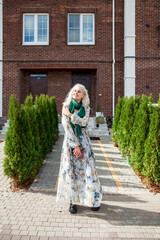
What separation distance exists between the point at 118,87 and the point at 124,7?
4.54 metres

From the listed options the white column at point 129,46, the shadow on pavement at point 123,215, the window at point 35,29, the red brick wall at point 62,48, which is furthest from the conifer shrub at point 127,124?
the window at point 35,29

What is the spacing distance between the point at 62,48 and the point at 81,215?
11646 millimetres

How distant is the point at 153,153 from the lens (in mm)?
4543

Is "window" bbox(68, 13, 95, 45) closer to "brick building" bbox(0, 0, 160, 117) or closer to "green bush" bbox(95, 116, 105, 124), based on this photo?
"brick building" bbox(0, 0, 160, 117)

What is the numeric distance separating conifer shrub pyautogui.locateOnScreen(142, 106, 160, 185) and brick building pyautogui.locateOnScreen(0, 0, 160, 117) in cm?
902

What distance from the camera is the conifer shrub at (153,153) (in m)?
4.50

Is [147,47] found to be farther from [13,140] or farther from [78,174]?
[78,174]

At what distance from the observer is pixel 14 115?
4.59m

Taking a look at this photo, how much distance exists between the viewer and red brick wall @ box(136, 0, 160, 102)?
13312 millimetres

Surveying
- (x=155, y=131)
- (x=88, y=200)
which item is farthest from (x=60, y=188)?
(x=155, y=131)

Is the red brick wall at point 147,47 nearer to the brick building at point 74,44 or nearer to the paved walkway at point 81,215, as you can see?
the brick building at point 74,44

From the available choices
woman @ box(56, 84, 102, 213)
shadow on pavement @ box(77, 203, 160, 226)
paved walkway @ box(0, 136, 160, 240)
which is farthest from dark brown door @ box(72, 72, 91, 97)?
shadow on pavement @ box(77, 203, 160, 226)

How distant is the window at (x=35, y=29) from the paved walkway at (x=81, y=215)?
34.6 feet

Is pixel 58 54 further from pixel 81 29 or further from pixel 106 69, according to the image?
pixel 106 69
